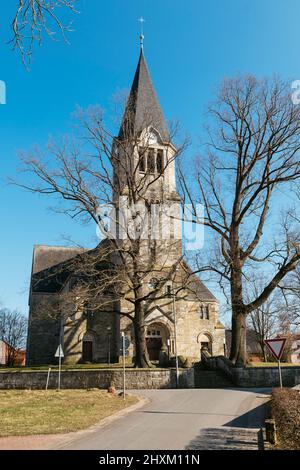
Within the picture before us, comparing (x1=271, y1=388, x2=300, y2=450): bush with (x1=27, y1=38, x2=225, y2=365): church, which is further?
(x1=27, y1=38, x2=225, y2=365): church

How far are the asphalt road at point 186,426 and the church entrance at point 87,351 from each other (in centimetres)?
2171

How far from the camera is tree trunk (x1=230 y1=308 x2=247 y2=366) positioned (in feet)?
83.2

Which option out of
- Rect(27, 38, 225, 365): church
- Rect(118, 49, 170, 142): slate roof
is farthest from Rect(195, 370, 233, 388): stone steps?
Rect(118, 49, 170, 142): slate roof

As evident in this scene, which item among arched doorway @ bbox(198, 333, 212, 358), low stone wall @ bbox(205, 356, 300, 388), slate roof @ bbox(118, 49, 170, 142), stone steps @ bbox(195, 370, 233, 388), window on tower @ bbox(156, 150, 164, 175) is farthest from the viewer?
arched doorway @ bbox(198, 333, 212, 358)

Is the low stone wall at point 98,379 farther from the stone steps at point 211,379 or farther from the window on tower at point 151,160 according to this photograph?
the window on tower at point 151,160

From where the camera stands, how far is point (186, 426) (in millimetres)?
11047

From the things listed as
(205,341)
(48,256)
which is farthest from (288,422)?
(48,256)

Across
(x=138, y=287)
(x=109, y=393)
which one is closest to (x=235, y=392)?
(x=109, y=393)

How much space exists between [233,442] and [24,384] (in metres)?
17.0

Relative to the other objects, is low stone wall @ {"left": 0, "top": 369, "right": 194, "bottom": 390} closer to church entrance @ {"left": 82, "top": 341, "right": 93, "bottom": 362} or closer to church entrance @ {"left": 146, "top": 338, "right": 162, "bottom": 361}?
church entrance @ {"left": 146, "top": 338, "right": 162, "bottom": 361}

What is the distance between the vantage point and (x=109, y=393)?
763 inches

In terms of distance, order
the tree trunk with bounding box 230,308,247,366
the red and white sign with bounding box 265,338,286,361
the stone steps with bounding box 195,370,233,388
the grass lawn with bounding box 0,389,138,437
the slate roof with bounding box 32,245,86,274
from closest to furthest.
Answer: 1. the grass lawn with bounding box 0,389,138,437
2. the red and white sign with bounding box 265,338,286,361
3. the stone steps with bounding box 195,370,233,388
4. the tree trunk with bounding box 230,308,247,366
5. the slate roof with bounding box 32,245,86,274
